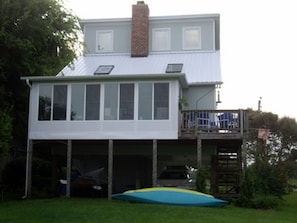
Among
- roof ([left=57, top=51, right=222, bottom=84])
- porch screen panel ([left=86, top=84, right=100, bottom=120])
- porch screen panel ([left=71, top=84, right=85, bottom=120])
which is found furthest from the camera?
roof ([left=57, top=51, right=222, bottom=84])

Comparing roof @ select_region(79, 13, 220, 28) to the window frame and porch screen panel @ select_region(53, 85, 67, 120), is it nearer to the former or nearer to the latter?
the window frame

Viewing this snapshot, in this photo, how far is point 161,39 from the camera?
1139 inches

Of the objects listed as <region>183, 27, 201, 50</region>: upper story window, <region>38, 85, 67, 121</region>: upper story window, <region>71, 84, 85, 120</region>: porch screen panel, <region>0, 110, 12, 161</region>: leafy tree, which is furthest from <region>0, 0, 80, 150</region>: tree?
<region>183, 27, 201, 50</region>: upper story window

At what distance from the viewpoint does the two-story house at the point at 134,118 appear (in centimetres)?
2117

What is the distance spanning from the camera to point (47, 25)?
65.2 ft

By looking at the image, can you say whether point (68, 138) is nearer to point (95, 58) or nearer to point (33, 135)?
point (33, 135)

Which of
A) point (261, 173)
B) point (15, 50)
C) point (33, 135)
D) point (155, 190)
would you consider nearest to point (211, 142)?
point (261, 173)

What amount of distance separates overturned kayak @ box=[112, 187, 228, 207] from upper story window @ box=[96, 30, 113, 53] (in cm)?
1278

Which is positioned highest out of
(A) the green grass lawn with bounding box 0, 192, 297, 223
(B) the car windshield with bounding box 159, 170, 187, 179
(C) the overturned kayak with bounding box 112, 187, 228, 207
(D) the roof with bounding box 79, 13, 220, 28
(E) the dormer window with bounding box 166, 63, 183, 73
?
(D) the roof with bounding box 79, 13, 220, 28

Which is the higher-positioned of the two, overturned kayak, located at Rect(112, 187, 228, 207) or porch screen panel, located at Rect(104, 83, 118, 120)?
porch screen panel, located at Rect(104, 83, 118, 120)

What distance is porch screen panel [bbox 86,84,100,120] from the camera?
21906 mm

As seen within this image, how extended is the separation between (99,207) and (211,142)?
751 centimetres

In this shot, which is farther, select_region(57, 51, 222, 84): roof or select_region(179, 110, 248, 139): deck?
select_region(57, 51, 222, 84): roof

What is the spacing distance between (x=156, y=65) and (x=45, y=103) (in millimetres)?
6588
